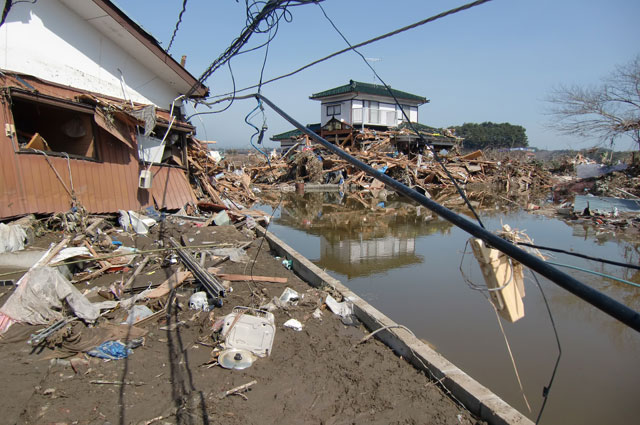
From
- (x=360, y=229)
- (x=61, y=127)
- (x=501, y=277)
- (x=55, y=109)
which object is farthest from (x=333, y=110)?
(x=501, y=277)

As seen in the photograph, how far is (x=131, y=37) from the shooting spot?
9453 mm

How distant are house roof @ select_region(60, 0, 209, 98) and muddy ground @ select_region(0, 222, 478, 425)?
6.10 meters

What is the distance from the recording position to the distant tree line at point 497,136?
6341cm

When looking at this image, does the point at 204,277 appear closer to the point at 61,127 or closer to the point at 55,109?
the point at 55,109

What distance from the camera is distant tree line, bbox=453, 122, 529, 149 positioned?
63.4 m

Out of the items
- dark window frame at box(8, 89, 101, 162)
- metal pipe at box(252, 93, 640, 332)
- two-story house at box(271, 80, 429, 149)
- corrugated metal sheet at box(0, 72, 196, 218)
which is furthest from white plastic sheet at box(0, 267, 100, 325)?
two-story house at box(271, 80, 429, 149)

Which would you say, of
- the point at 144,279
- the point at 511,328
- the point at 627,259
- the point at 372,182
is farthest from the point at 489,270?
the point at 372,182

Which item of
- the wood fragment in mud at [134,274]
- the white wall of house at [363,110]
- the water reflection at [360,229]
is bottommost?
the water reflection at [360,229]

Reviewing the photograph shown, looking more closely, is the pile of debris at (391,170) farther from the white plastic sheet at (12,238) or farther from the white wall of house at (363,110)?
the white plastic sheet at (12,238)

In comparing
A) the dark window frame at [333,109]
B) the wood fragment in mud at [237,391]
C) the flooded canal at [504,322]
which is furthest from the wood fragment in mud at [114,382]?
the dark window frame at [333,109]

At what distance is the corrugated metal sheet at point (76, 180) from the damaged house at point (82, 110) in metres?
0.02

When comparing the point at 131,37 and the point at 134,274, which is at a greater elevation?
the point at 131,37

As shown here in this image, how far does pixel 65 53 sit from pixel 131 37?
1649 millimetres

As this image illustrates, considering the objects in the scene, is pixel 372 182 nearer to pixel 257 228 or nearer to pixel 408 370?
pixel 257 228
